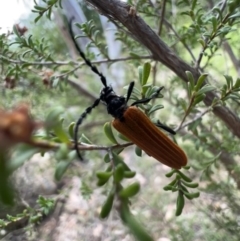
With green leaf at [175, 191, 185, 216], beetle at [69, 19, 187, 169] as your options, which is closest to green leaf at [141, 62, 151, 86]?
beetle at [69, 19, 187, 169]

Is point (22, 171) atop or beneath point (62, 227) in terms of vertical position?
atop

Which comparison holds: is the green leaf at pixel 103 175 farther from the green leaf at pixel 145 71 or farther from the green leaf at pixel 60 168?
the green leaf at pixel 145 71

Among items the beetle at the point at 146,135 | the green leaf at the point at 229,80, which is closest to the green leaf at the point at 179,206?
the beetle at the point at 146,135

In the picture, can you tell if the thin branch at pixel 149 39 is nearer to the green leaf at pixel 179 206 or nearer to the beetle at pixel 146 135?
the beetle at pixel 146 135

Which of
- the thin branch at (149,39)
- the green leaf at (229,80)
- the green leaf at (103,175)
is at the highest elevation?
the thin branch at (149,39)

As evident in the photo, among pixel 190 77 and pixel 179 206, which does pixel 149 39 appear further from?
pixel 179 206

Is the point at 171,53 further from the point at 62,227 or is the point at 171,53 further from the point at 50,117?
the point at 62,227

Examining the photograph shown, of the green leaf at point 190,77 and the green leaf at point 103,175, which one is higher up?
the green leaf at point 190,77

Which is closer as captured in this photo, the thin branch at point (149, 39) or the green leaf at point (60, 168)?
the green leaf at point (60, 168)

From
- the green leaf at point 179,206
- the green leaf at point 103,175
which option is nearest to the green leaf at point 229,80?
the green leaf at point 179,206

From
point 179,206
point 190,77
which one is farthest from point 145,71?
point 179,206

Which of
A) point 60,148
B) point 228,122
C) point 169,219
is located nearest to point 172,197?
point 169,219
